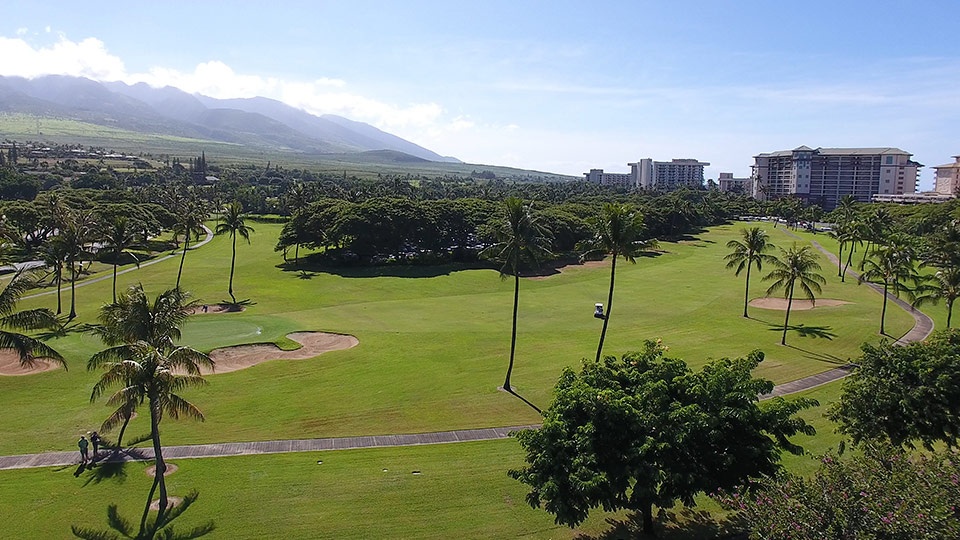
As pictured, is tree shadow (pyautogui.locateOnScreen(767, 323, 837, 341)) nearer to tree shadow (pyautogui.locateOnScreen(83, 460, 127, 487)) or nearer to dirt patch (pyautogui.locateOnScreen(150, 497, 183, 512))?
dirt patch (pyautogui.locateOnScreen(150, 497, 183, 512))

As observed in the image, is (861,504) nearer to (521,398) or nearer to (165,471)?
(521,398)

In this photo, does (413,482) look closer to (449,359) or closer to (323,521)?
(323,521)

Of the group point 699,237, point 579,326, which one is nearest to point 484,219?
point 579,326

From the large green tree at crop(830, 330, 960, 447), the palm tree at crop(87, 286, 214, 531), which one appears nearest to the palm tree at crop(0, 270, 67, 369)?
the palm tree at crop(87, 286, 214, 531)

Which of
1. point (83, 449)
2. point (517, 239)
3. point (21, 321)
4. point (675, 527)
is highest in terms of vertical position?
point (517, 239)

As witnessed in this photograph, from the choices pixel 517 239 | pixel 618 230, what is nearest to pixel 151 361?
Result: pixel 517 239

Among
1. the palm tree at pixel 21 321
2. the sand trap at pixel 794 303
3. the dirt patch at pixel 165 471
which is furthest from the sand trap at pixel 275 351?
the sand trap at pixel 794 303
